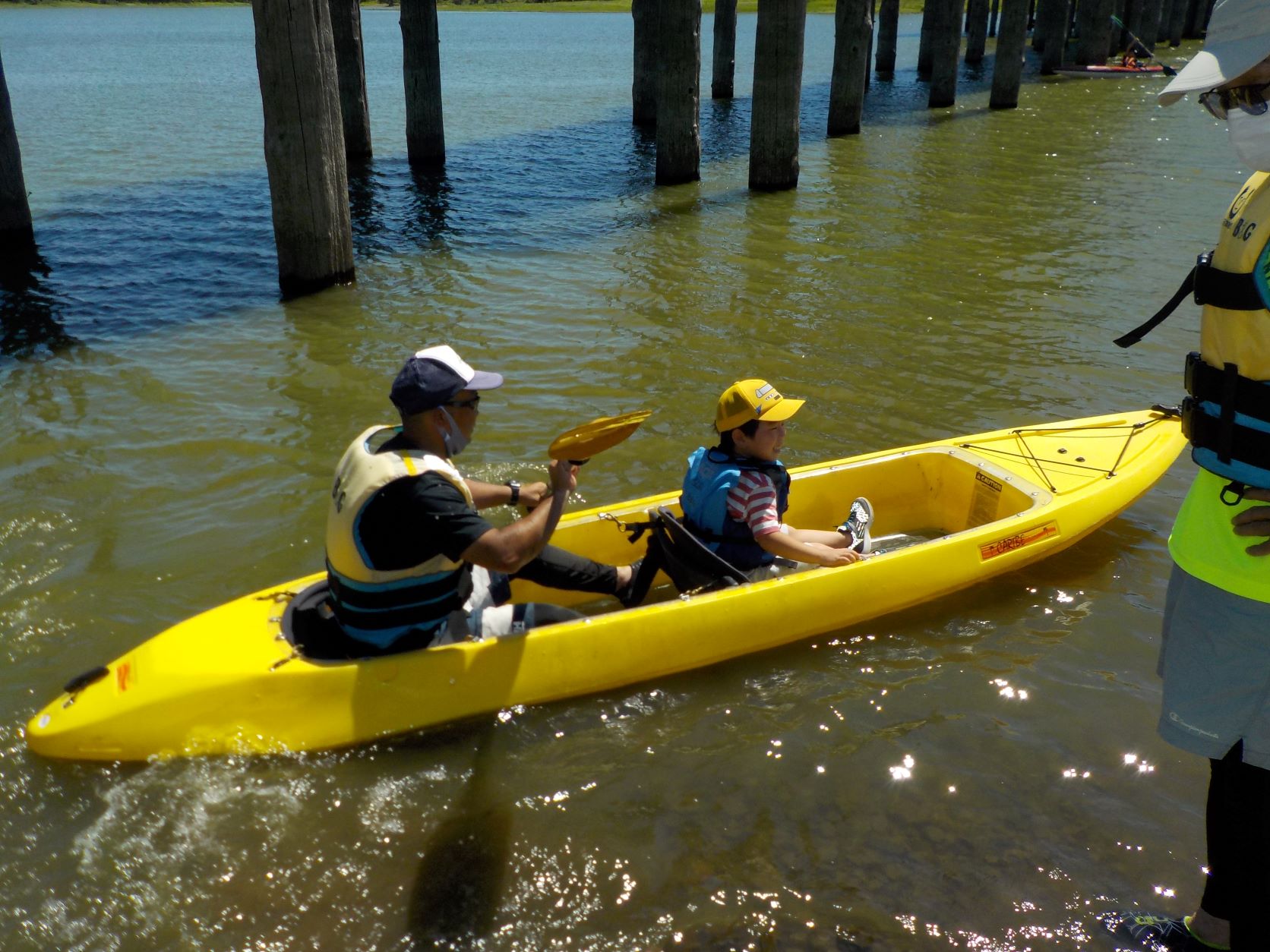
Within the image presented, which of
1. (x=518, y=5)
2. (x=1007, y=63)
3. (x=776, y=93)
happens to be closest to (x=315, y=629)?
(x=776, y=93)

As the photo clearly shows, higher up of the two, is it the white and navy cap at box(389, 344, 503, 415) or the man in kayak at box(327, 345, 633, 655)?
the white and navy cap at box(389, 344, 503, 415)

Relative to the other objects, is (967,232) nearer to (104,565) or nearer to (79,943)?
(104,565)

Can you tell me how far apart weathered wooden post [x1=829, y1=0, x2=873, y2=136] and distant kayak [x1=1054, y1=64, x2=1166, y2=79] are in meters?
11.7

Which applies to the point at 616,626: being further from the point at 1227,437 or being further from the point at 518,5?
the point at 518,5

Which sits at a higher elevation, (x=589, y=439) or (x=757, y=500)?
(x=589, y=439)

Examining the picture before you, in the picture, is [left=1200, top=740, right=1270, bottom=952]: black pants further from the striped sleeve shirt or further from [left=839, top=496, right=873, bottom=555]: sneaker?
[left=839, top=496, right=873, bottom=555]: sneaker

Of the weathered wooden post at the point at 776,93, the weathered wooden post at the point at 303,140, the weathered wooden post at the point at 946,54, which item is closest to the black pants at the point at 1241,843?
the weathered wooden post at the point at 303,140

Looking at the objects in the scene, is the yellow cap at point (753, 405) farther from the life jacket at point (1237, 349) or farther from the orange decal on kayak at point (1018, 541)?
the life jacket at point (1237, 349)

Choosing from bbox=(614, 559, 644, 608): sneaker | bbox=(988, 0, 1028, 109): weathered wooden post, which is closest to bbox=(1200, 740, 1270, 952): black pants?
bbox=(614, 559, 644, 608): sneaker

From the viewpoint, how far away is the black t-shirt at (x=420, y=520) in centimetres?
350

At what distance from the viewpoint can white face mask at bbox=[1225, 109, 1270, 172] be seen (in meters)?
2.20

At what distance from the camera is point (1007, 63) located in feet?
67.2

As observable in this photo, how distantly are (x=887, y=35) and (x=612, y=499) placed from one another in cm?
2552

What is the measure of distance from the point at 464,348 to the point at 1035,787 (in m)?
5.67
